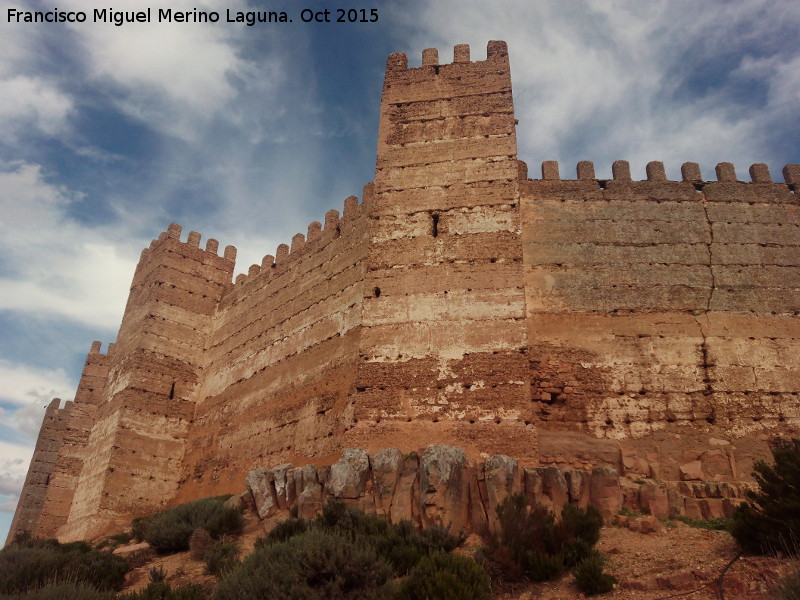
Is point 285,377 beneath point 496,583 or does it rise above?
above

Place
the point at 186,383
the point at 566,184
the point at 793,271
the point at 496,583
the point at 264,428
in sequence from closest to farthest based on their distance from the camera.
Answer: the point at 496,583
the point at 793,271
the point at 566,184
the point at 264,428
the point at 186,383

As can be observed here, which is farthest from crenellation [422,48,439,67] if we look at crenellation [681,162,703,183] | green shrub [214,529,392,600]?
green shrub [214,529,392,600]

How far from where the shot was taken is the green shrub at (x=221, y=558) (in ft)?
26.5

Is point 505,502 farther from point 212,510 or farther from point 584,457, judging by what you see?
point 212,510

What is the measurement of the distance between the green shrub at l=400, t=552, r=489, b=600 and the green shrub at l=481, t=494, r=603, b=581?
1.85 feet

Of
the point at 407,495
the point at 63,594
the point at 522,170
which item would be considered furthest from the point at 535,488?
the point at 522,170

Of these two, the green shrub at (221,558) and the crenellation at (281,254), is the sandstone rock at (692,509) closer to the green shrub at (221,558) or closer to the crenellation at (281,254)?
the green shrub at (221,558)

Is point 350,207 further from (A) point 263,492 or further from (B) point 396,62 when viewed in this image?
(A) point 263,492

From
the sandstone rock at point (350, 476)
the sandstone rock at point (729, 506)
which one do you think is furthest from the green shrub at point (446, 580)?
the sandstone rock at point (729, 506)

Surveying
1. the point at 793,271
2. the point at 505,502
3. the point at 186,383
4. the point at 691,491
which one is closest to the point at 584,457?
the point at 691,491

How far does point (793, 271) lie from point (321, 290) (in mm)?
9995

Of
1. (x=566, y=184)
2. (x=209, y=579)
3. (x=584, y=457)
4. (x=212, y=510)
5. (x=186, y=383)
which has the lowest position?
(x=209, y=579)

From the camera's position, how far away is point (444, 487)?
30.7 feet

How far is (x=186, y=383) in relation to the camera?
61.2ft
